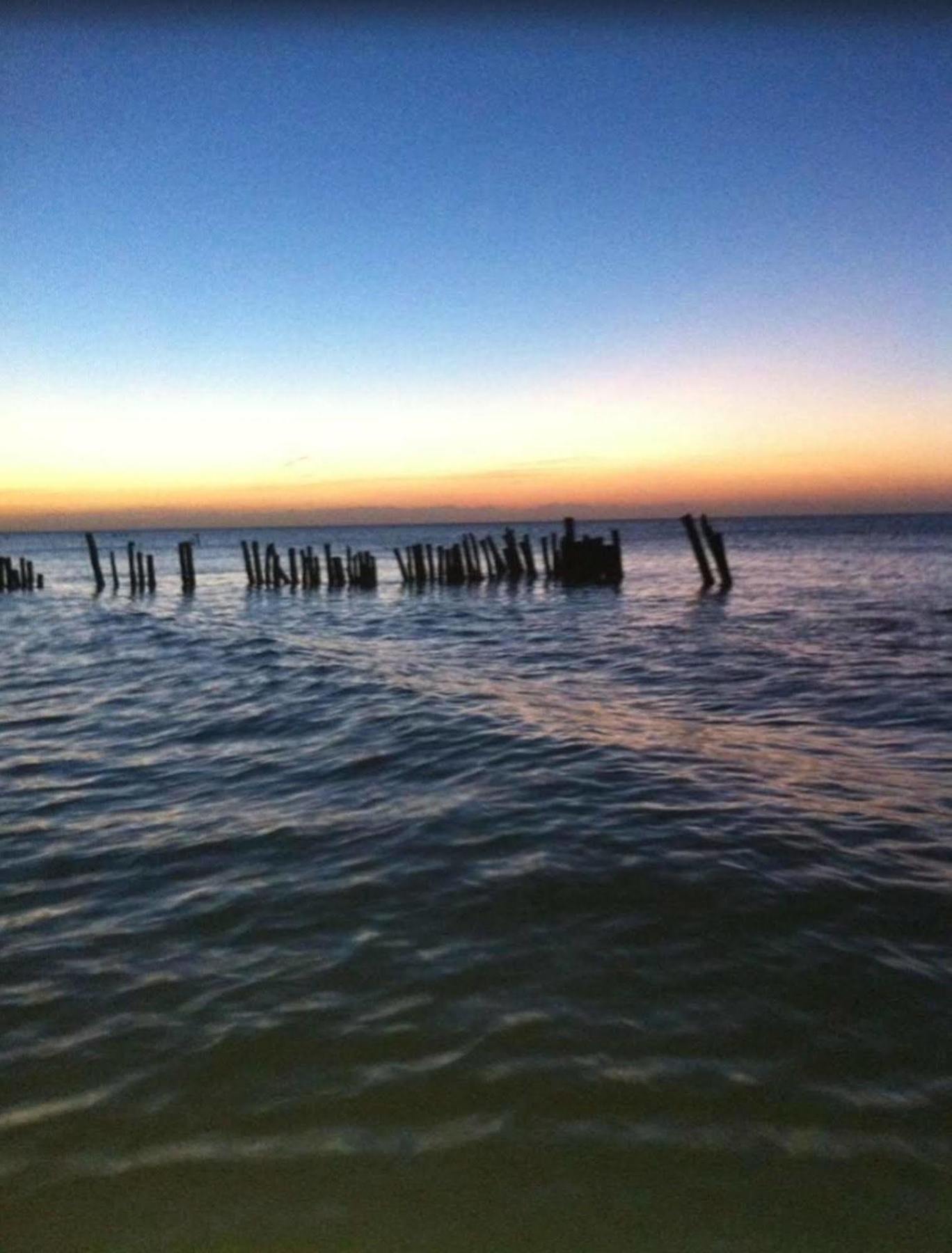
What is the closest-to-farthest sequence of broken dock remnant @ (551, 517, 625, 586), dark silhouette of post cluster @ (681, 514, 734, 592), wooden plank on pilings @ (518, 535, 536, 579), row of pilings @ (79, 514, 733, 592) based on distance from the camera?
dark silhouette of post cluster @ (681, 514, 734, 592)
row of pilings @ (79, 514, 733, 592)
broken dock remnant @ (551, 517, 625, 586)
wooden plank on pilings @ (518, 535, 536, 579)

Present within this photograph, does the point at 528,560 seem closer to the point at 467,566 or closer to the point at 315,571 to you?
the point at 467,566

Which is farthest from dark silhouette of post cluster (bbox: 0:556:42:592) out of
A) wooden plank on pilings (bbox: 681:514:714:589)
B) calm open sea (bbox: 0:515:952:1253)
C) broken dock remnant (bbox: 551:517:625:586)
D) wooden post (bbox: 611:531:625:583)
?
calm open sea (bbox: 0:515:952:1253)

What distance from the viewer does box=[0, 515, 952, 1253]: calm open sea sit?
2.78 meters

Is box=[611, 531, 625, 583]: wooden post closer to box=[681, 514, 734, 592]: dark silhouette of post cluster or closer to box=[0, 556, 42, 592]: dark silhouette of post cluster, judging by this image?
box=[681, 514, 734, 592]: dark silhouette of post cluster

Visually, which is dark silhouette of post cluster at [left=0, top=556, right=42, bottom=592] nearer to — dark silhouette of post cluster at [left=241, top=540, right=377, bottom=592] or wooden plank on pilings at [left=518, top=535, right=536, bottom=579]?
dark silhouette of post cluster at [left=241, top=540, right=377, bottom=592]

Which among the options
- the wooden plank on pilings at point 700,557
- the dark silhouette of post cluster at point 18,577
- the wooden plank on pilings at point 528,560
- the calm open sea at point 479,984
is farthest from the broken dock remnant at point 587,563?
the dark silhouette of post cluster at point 18,577

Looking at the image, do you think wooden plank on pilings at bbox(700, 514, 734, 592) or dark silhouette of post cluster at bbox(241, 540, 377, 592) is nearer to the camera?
wooden plank on pilings at bbox(700, 514, 734, 592)

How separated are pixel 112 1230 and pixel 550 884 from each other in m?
3.15

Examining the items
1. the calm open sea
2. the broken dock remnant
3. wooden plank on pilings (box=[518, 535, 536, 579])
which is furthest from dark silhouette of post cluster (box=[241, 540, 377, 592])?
the calm open sea

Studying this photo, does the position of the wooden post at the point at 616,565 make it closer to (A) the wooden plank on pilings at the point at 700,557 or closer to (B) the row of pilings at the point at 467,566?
(B) the row of pilings at the point at 467,566

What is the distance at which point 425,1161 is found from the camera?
116 inches

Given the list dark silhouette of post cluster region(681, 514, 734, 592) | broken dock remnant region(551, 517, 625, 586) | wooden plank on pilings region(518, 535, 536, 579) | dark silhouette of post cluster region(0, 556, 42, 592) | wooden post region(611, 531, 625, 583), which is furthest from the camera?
dark silhouette of post cluster region(0, 556, 42, 592)

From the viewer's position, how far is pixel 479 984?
4.11 meters

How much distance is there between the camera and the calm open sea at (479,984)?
109 inches
